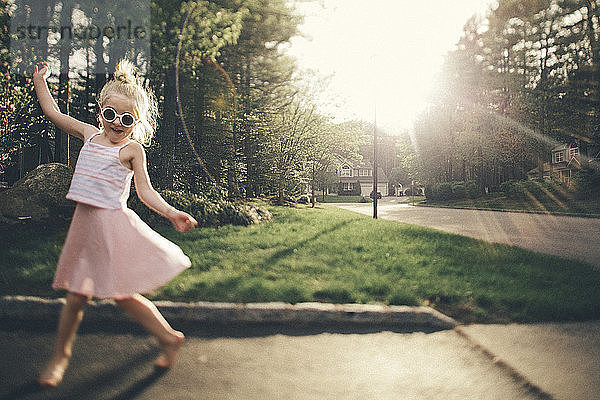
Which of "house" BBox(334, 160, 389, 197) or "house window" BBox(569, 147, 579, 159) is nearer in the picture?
"house window" BBox(569, 147, 579, 159)

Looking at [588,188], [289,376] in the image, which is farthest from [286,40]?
[588,188]

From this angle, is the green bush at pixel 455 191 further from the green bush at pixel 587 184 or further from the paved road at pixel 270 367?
the paved road at pixel 270 367

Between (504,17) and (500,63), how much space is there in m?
5.13

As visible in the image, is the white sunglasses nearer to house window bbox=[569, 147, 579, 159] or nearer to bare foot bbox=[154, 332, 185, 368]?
bare foot bbox=[154, 332, 185, 368]

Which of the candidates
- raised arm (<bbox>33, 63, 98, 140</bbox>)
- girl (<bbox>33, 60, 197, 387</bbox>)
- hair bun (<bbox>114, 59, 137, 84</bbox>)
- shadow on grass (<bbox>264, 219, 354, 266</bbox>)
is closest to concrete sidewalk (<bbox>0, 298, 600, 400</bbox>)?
girl (<bbox>33, 60, 197, 387</bbox>)

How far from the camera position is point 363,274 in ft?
18.5

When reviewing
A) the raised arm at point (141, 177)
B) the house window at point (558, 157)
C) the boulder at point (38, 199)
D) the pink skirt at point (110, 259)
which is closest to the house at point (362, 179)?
the house window at point (558, 157)

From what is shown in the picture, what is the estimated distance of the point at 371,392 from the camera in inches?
107

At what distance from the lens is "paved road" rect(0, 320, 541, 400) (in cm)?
265

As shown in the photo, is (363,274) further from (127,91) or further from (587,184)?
(587,184)

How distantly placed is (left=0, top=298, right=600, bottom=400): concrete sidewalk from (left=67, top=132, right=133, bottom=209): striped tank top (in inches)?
43.3

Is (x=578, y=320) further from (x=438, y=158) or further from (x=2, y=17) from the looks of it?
(x=438, y=158)

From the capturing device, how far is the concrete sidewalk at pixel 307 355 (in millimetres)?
2689

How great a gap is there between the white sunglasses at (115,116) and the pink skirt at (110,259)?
575 millimetres
